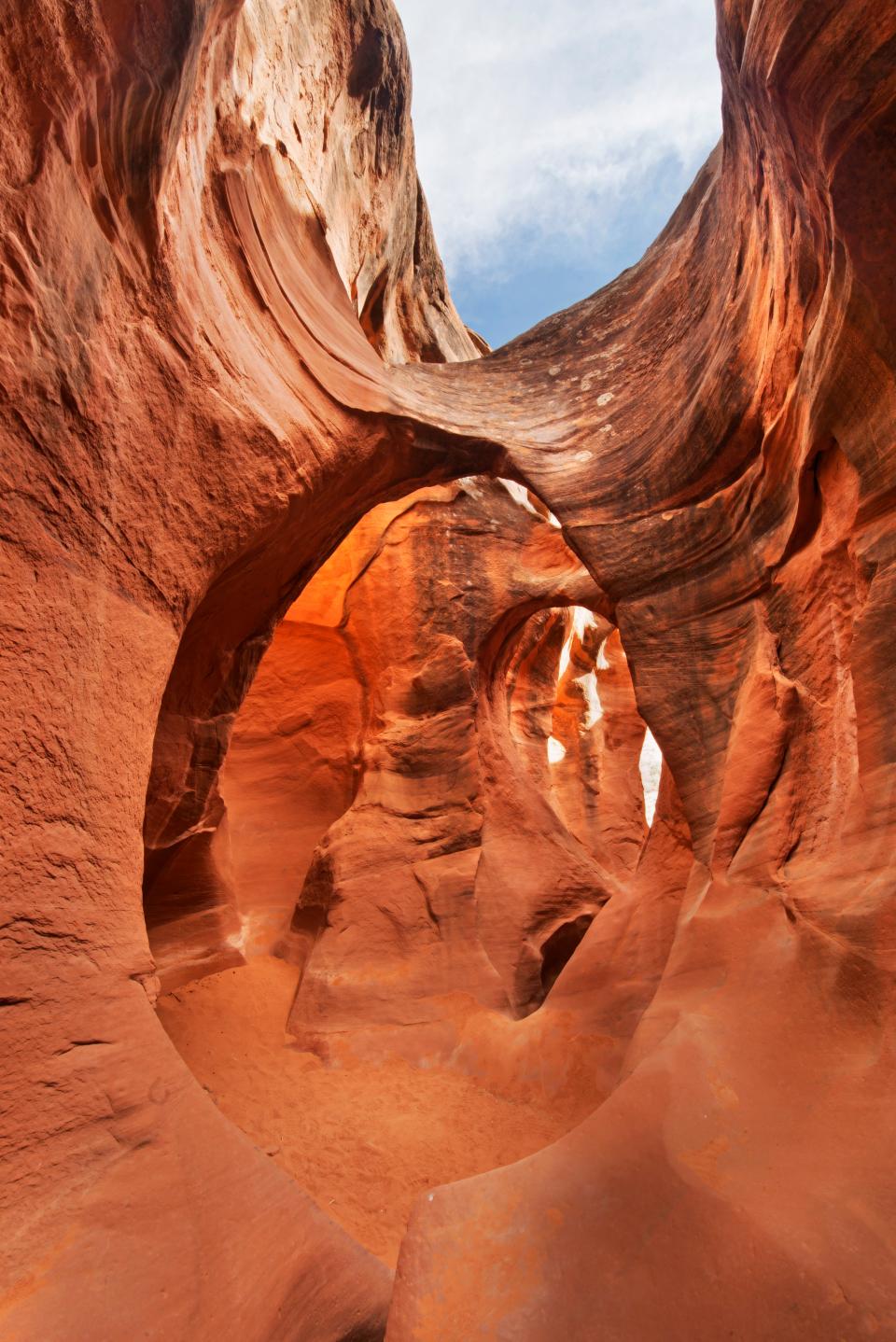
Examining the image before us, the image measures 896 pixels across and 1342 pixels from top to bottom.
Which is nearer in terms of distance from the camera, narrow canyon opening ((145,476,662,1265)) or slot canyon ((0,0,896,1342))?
slot canyon ((0,0,896,1342))

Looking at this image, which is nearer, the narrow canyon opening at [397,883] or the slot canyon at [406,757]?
the slot canyon at [406,757]

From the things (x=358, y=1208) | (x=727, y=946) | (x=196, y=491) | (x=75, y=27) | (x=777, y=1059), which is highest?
(x=75, y=27)

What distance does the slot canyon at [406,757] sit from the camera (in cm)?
241

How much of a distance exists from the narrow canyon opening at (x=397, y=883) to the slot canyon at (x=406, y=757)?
2.1 inches

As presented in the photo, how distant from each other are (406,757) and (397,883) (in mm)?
1530

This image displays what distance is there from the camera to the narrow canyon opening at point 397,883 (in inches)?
214

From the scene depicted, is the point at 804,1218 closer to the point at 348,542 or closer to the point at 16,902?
the point at 16,902

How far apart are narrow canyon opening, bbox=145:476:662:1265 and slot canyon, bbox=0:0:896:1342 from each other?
0.05 m

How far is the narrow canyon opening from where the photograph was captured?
543cm

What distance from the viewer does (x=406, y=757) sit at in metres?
8.59

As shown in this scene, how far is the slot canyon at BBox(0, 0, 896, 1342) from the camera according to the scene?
7.89 feet

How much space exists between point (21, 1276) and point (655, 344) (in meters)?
7.81

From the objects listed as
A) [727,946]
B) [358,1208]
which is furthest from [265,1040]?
[727,946]

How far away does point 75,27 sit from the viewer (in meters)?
2.44
